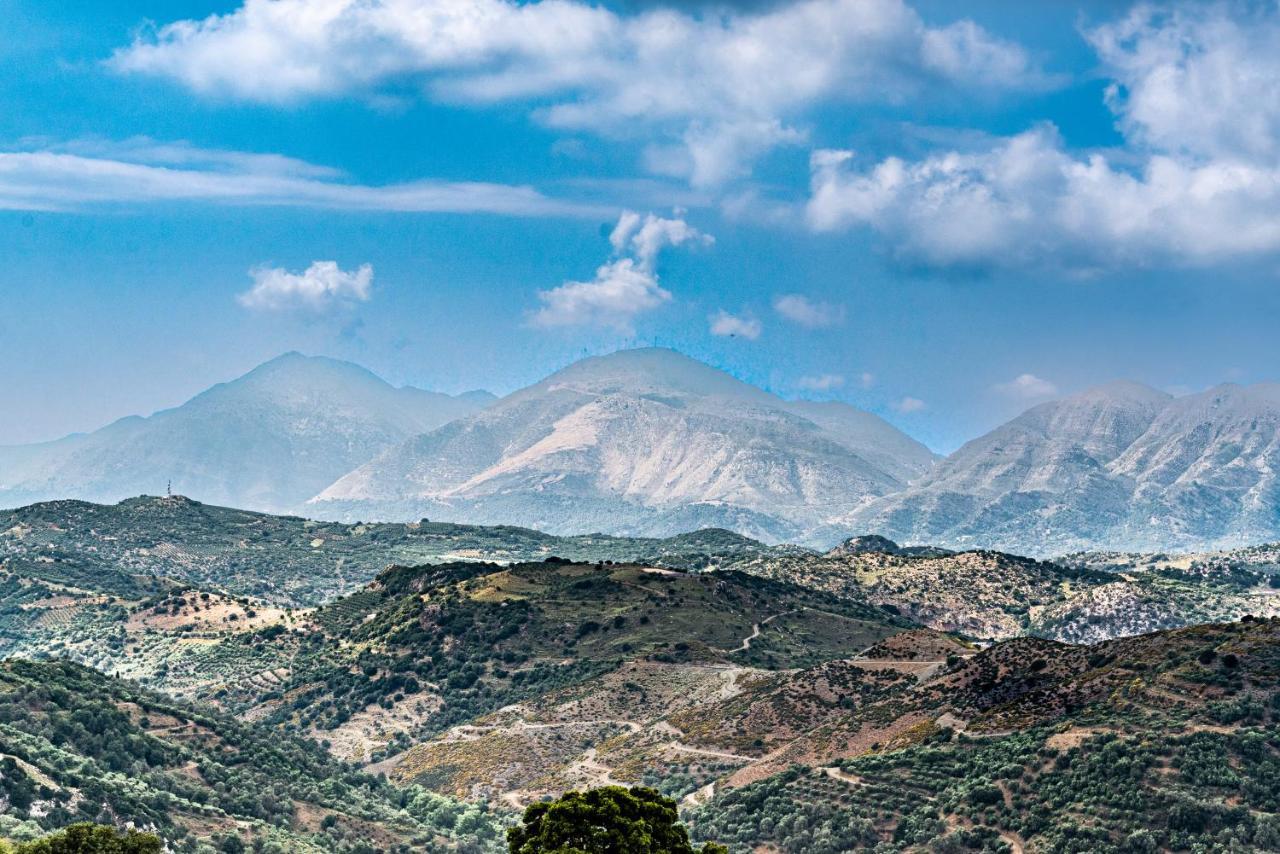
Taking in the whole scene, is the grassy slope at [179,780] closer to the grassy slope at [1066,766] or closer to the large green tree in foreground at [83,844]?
the large green tree in foreground at [83,844]

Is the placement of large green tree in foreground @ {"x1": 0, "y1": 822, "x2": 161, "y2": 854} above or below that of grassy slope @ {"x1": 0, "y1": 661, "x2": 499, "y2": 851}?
above

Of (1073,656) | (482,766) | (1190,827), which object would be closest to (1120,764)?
(1190,827)

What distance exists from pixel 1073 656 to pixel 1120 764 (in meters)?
28.5

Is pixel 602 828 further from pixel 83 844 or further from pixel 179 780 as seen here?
pixel 179 780

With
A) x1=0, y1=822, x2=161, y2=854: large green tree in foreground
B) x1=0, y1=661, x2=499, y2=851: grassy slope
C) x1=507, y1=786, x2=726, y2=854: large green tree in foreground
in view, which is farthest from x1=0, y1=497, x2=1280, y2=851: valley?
x1=507, y1=786, x2=726, y2=854: large green tree in foreground

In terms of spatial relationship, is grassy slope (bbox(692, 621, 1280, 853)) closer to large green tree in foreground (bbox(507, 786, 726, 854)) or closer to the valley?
the valley

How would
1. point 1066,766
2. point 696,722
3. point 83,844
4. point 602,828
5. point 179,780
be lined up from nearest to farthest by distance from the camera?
1. point 83,844
2. point 602,828
3. point 1066,766
4. point 179,780
5. point 696,722

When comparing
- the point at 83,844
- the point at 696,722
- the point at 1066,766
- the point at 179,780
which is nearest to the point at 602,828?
the point at 83,844

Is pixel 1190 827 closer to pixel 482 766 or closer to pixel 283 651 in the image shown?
pixel 482 766

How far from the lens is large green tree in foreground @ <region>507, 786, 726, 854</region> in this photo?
67000mm

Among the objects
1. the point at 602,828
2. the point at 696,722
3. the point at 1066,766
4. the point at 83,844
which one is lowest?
the point at 696,722

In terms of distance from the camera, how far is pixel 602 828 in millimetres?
68250

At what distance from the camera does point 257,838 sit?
9300cm

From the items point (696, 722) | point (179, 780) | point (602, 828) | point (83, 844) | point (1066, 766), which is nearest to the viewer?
point (83, 844)
